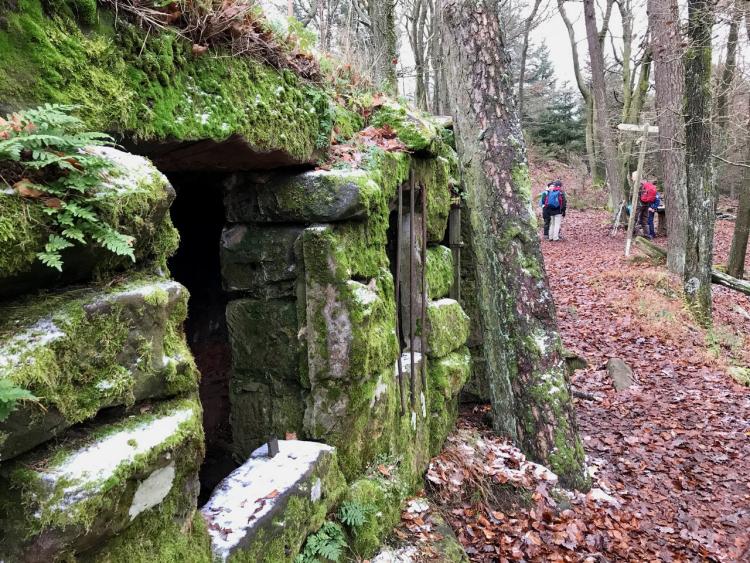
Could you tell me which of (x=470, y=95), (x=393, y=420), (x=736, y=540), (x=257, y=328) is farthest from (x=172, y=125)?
(x=736, y=540)

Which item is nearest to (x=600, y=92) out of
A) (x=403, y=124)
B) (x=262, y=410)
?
(x=403, y=124)

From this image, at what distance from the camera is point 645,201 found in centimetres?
1584

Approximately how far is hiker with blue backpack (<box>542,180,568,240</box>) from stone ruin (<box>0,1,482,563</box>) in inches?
382

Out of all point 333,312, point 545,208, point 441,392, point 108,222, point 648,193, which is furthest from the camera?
point 545,208

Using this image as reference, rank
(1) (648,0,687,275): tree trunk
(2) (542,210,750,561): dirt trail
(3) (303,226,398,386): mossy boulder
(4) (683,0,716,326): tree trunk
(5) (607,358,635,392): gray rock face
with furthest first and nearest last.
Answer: (1) (648,0,687,275): tree trunk → (4) (683,0,716,326): tree trunk → (5) (607,358,635,392): gray rock face → (2) (542,210,750,561): dirt trail → (3) (303,226,398,386): mossy boulder

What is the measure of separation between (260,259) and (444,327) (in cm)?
236

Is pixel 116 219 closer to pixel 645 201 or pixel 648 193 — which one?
pixel 648 193

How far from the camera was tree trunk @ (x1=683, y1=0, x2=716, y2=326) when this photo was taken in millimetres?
8938

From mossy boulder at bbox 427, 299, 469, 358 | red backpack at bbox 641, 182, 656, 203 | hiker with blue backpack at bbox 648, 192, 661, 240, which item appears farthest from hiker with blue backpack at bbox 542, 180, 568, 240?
mossy boulder at bbox 427, 299, 469, 358

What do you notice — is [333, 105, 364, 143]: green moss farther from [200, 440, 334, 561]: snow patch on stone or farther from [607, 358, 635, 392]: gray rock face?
[607, 358, 635, 392]: gray rock face

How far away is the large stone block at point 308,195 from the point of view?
3.67 metres

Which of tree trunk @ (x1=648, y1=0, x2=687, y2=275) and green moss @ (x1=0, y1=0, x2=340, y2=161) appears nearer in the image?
green moss @ (x1=0, y1=0, x2=340, y2=161)

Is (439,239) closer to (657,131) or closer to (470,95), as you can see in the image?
(470,95)

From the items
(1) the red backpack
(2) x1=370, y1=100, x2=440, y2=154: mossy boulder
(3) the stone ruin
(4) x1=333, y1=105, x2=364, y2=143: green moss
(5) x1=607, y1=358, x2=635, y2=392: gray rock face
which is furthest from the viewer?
(1) the red backpack
